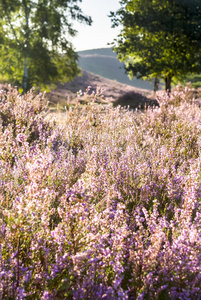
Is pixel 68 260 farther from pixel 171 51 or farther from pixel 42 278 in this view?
pixel 171 51

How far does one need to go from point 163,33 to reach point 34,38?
856 cm

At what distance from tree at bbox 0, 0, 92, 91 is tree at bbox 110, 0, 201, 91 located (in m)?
3.82

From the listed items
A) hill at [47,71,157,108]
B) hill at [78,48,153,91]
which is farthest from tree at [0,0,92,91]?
hill at [78,48,153,91]

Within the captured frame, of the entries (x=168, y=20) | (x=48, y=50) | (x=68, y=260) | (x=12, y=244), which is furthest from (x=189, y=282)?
(x=48, y=50)

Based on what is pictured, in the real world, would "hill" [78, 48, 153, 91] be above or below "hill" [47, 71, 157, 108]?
above

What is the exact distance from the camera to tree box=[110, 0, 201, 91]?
1345cm

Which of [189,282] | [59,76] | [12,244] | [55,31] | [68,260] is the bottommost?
[189,282]

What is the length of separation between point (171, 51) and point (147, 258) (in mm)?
15486

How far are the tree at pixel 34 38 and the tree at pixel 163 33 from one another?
150 inches

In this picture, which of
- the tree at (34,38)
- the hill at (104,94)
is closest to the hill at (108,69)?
the hill at (104,94)

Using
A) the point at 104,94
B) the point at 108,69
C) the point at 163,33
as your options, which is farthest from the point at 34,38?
the point at 108,69

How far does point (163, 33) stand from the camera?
14.0 m

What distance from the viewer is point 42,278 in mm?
1642

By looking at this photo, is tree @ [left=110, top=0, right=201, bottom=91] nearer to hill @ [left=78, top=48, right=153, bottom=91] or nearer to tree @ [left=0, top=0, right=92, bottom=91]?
tree @ [left=0, top=0, right=92, bottom=91]
